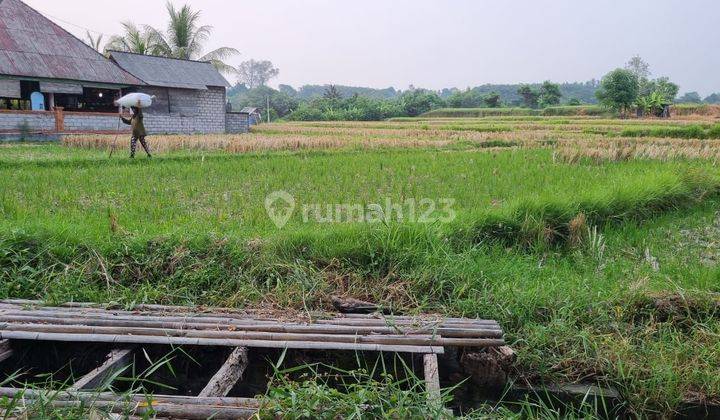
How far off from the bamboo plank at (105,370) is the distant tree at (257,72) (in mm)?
111116

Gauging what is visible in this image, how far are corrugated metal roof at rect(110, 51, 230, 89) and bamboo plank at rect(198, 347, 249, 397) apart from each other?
21.1m

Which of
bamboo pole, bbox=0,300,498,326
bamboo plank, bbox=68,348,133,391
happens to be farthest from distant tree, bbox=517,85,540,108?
bamboo plank, bbox=68,348,133,391

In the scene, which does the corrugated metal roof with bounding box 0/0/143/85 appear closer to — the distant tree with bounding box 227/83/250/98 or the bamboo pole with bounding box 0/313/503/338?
the bamboo pole with bounding box 0/313/503/338

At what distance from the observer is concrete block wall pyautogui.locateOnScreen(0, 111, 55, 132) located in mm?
17328

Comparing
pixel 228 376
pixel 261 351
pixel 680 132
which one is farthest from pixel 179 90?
pixel 228 376

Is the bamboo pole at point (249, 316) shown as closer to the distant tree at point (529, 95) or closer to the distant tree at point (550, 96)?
the distant tree at point (550, 96)

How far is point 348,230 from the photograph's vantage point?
14.0ft

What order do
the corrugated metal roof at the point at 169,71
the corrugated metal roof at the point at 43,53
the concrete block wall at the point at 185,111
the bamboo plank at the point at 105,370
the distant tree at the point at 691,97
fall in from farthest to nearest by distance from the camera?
the distant tree at the point at 691,97 → the concrete block wall at the point at 185,111 → the corrugated metal roof at the point at 169,71 → the corrugated metal roof at the point at 43,53 → the bamboo plank at the point at 105,370

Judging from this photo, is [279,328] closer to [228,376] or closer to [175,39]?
[228,376]

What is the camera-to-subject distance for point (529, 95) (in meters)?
52.8

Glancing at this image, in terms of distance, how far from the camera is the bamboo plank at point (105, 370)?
251 centimetres

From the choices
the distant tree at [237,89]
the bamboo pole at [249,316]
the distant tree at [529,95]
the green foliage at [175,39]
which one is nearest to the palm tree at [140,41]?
the green foliage at [175,39]

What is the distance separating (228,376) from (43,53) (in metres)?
20.3

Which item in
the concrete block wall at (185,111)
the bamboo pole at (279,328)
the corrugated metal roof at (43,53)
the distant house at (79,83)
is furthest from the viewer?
the concrete block wall at (185,111)
